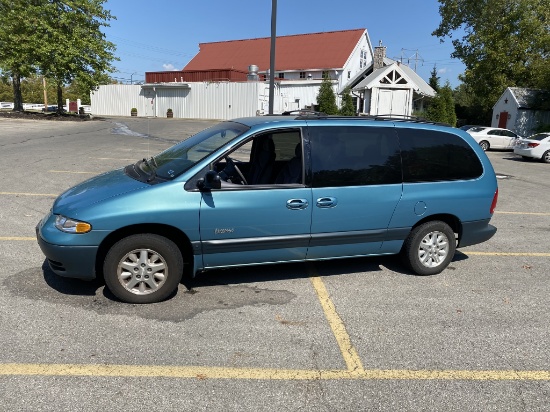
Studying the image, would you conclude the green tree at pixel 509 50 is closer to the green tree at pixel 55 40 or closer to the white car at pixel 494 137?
the white car at pixel 494 137

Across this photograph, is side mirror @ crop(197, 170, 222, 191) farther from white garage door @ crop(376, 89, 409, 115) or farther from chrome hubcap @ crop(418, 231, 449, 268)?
white garage door @ crop(376, 89, 409, 115)

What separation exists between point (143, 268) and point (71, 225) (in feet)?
2.34

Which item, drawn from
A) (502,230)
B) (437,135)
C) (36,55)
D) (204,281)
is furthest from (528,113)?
(36,55)

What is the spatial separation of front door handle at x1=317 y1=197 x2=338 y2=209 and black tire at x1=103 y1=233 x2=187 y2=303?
1.43 m

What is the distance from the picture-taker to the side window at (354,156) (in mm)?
4328

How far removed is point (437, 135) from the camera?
16.0 ft

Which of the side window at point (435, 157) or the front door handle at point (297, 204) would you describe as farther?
the side window at point (435, 157)

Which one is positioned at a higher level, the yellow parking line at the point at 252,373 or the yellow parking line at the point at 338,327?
the yellow parking line at the point at 338,327

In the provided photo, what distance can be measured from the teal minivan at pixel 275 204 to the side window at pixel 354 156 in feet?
0.04

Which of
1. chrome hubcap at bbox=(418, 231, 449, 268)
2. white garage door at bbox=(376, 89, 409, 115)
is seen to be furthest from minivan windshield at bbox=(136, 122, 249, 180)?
white garage door at bbox=(376, 89, 409, 115)

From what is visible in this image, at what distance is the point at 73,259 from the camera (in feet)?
12.3

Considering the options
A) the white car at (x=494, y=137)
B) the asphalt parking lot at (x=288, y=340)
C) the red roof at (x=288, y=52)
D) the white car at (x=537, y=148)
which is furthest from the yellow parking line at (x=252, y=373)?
the red roof at (x=288, y=52)

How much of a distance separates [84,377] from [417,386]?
7.44 feet

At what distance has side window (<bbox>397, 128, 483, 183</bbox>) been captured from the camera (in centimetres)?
470
